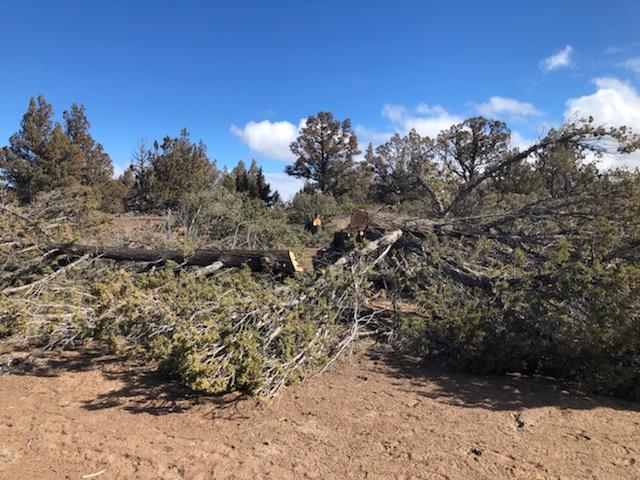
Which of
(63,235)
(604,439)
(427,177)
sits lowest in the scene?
(604,439)

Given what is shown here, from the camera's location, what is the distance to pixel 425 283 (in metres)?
6.24

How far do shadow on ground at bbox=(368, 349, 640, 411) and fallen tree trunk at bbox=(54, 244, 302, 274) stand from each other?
1.74 meters

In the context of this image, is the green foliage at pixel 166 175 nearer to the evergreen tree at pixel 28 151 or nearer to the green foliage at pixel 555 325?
the evergreen tree at pixel 28 151

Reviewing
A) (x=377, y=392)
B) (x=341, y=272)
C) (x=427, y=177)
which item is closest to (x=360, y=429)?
(x=377, y=392)

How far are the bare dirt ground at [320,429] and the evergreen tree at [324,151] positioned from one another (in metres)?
32.3

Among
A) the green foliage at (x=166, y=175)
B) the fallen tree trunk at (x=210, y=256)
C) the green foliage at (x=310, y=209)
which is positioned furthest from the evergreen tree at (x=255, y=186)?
the fallen tree trunk at (x=210, y=256)

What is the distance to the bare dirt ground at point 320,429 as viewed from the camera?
2.84 m

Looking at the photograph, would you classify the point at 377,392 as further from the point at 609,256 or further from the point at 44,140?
the point at 44,140

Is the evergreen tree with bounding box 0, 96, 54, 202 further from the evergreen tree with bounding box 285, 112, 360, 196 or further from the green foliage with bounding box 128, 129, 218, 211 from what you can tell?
the evergreen tree with bounding box 285, 112, 360, 196

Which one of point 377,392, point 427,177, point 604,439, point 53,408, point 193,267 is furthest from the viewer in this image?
point 427,177

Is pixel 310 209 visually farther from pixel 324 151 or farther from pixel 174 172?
pixel 324 151

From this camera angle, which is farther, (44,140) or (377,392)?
(44,140)

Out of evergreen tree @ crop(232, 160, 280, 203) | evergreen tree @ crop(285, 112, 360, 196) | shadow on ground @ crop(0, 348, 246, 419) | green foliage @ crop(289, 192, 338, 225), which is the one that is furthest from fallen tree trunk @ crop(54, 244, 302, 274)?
evergreen tree @ crop(285, 112, 360, 196)

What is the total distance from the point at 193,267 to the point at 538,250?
454cm
